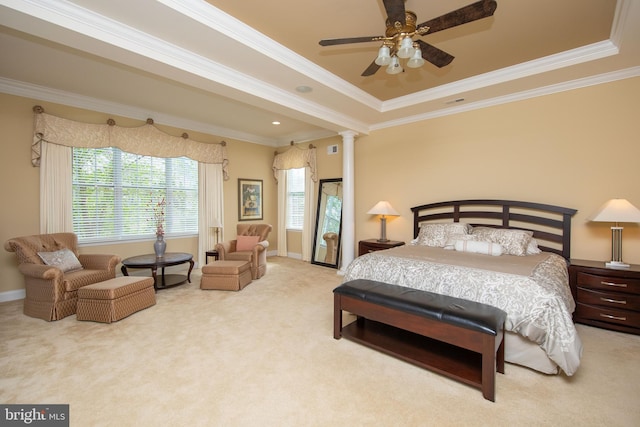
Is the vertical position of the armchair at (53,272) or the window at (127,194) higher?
the window at (127,194)

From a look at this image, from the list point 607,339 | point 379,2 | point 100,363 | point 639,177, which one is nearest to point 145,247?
point 100,363

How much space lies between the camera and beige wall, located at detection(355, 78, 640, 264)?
133 inches

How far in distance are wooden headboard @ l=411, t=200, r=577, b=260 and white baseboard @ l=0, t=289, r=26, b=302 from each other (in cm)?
623

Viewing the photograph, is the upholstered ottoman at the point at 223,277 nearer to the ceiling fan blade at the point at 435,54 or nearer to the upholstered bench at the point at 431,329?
the upholstered bench at the point at 431,329

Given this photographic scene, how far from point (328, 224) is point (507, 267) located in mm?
3914

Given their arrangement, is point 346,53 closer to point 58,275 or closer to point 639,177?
point 639,177

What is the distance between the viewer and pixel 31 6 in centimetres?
209

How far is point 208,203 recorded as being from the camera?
5984 mm

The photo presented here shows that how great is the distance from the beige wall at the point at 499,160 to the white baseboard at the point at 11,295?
60mm

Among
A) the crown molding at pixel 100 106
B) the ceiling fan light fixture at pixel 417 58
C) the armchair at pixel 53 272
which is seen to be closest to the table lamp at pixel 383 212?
the ceiling fan light fixture at pixel 417 58

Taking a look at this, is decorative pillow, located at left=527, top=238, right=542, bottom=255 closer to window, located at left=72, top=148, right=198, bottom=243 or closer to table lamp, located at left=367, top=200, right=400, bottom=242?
table lamp, located at left=367, top=200, right=400, bottom=242

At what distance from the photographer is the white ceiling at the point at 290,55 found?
2393mm

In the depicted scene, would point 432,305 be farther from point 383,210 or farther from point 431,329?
point 383,210

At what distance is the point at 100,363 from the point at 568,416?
3.55 metres
